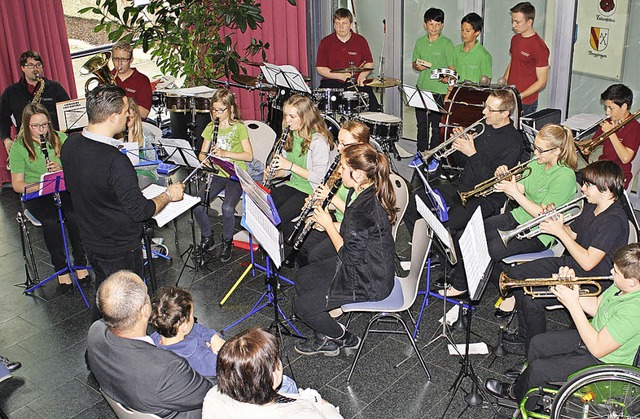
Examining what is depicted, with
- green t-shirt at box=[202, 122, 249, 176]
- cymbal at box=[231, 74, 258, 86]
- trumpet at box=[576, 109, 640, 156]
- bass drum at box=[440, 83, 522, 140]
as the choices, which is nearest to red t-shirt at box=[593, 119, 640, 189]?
trumpet at box=[576, 109, 640, 156]

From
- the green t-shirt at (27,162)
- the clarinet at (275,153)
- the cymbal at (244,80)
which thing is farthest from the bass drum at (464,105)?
the green t-shirt at (27,162)

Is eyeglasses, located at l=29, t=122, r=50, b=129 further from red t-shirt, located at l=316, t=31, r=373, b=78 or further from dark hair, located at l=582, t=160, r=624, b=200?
dark hair, located at l=582, t=160, r=624, b=200

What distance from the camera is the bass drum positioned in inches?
242

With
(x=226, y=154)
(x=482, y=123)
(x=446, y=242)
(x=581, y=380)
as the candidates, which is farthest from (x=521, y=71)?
(x=581, y=380)

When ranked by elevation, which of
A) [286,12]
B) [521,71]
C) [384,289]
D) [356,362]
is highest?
[286,12]

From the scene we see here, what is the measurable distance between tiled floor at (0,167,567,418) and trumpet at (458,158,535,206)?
75 centimetres

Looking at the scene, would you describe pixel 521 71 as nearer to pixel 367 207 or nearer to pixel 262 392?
pixel 367 207

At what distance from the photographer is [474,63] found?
6965 millimetres

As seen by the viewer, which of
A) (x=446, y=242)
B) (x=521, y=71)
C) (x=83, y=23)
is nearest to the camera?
(x=446, y=242)

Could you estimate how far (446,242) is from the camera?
376 cm

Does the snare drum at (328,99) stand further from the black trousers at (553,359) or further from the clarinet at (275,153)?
the black trousers at (553,359)

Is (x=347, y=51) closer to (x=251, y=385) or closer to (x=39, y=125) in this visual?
(x=39, y=125)

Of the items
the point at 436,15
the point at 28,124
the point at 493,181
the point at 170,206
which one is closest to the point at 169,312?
the point at 170,206

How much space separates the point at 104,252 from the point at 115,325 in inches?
47.4
